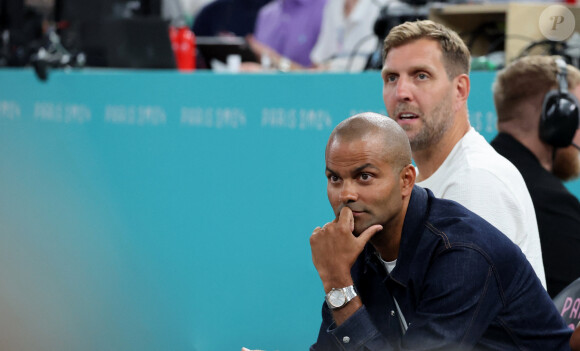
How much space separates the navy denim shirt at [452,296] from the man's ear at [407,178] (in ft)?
0.06

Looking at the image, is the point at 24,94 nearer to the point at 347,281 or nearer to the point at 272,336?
the point at 272,336

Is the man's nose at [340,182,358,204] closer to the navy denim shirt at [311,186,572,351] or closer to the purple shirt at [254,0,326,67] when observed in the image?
the navy denim shirt at [311,186,572,351]

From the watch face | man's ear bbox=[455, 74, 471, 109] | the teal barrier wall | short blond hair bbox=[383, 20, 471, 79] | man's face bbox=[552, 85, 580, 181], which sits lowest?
the teal barrier wall

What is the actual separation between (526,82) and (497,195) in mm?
625

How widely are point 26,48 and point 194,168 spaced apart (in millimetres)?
1604

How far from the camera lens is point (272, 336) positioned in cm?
298

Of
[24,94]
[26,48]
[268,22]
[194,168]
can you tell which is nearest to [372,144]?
[194,168]

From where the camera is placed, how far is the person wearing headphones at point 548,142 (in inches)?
86.4

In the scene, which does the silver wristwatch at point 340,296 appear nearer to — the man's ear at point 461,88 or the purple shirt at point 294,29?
the man's ear at point 461,88

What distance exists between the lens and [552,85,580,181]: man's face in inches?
94.7

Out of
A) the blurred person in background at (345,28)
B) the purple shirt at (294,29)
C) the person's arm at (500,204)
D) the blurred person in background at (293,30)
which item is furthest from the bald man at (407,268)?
the purple shirt at (294,29)

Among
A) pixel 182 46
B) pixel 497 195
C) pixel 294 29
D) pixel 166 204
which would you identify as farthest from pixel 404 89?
pixel 294 29

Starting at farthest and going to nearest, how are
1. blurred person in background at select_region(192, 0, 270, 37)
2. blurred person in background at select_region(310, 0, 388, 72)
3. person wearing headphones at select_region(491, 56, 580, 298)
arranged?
1. blurred person in background at select_region(192, 0, 270, 37)
2. blurred person in background at select_region(310, 0, 388, 72)
3. person wearing headphones at select_region(491, 56, 580, 298)

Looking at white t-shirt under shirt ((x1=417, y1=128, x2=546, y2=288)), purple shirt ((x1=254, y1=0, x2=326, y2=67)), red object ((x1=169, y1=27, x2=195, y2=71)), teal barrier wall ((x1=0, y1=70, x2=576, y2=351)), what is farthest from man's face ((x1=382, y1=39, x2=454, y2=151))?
purple shirt ((x1=254, y1=0, x2=326, y2=67))
